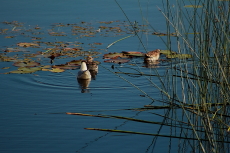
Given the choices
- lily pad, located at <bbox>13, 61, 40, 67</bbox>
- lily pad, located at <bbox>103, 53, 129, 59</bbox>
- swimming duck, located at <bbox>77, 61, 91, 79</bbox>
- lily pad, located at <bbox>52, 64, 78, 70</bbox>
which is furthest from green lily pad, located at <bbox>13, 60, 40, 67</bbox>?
lily pad, located at <bbox>103, 53, 129, 59</bbox>

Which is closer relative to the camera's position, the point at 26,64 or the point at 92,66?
the point at 92,66

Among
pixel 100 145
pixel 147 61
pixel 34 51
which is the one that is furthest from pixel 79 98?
pixel 34 51

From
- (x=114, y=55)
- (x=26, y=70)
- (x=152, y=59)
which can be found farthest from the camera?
(x=114, y=55)

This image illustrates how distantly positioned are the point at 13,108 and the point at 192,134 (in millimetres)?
2329

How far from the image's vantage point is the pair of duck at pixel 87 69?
668 centimetres

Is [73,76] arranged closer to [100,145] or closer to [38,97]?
[38,97]

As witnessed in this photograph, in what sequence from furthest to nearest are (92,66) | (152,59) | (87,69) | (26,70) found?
A: (152,59) → (92,66) → (26,70) → (87,69)

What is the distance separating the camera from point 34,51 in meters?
8.39

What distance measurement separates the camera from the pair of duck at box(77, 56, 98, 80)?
6680mm

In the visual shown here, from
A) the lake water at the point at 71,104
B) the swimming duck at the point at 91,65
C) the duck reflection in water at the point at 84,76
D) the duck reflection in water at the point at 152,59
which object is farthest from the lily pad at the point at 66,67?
the duck reflection in water at the point at 152,59

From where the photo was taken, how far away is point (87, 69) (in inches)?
269

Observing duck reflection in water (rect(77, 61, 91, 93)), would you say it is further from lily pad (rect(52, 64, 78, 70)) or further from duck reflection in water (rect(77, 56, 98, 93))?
lily pad (rect(52, 64, 78, 70))

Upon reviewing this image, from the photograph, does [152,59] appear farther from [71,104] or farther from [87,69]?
[71,104]

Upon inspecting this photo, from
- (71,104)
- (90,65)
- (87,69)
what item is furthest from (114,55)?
(71,104)
